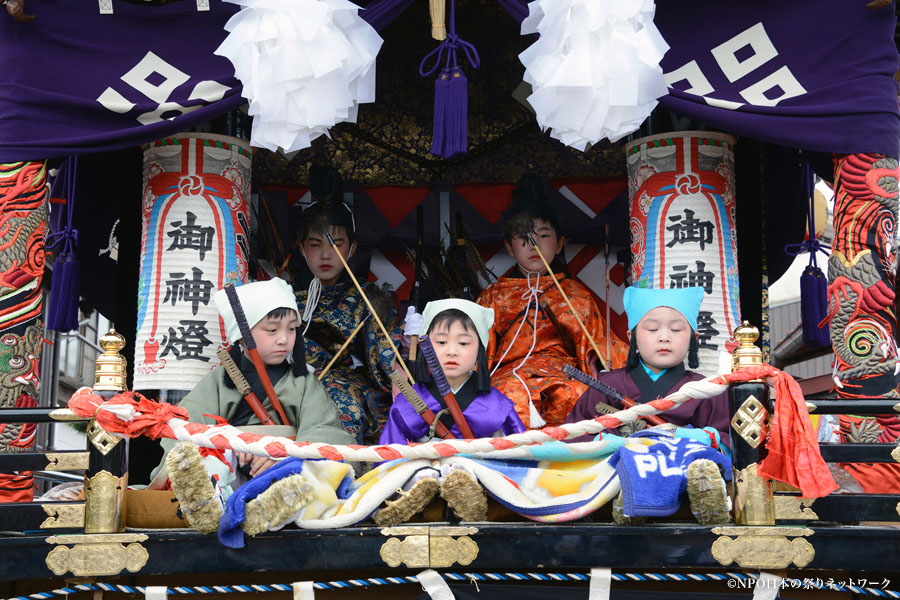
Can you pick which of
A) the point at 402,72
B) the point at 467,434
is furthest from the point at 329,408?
the point at 402,72

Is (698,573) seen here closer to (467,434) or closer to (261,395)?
(467,434)

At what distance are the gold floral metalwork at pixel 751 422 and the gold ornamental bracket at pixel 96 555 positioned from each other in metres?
2.33

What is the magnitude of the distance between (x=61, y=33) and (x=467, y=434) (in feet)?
9.79

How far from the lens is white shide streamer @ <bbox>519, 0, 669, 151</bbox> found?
4.83 m

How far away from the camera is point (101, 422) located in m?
4.04

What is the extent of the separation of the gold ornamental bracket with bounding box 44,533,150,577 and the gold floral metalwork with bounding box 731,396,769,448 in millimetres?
2327

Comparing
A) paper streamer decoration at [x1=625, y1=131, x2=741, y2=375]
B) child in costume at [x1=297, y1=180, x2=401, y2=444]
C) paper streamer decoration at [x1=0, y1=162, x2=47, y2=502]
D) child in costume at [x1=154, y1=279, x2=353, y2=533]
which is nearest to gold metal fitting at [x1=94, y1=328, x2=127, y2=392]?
child in costume at [x1=154, y1=279, x2=353, y2=533]

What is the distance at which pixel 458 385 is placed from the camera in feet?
16.8

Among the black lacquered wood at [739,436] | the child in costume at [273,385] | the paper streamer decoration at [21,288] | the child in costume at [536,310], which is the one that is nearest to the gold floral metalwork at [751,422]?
the black lacquered wood at [739,436]

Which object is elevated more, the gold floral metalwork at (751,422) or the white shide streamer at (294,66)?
the white shide streamer at (294,66)

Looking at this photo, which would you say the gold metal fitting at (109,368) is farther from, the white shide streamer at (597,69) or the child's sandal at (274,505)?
the white shide streamer at (597,69)

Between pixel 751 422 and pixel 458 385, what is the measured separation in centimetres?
158

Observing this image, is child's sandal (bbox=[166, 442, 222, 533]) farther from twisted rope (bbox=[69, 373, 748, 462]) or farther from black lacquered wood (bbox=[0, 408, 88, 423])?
black lacquered wood (bbox=[0, 408, 88, 423])

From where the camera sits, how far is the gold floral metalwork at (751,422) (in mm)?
3979
